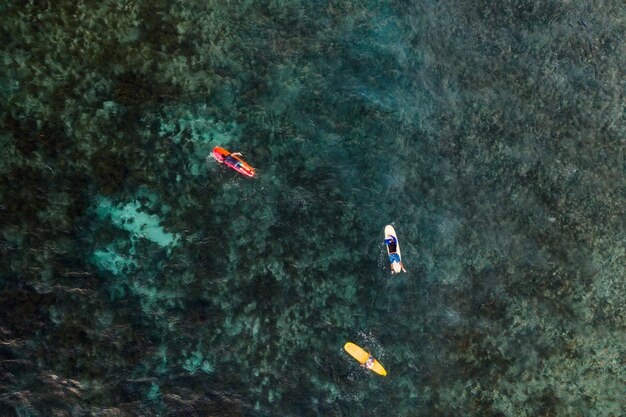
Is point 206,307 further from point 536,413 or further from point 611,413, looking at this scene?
point 611,413

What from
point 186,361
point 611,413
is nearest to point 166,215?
point 186,361

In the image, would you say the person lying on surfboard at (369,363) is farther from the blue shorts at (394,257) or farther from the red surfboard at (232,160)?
the red surfboard at (232,160)

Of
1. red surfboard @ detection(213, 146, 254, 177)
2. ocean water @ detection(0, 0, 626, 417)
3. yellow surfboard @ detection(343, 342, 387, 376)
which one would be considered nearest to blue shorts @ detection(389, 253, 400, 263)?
ocean water @ detection(0, 0, 626, 417)

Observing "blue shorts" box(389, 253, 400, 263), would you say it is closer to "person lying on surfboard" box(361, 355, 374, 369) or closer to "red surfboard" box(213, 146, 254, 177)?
"person lying on surfboard" box(361, 355, 374, 369)

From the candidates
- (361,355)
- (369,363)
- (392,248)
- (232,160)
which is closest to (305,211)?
(232,160)

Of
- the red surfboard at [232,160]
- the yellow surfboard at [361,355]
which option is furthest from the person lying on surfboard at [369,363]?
the red surfboard at [232,160]

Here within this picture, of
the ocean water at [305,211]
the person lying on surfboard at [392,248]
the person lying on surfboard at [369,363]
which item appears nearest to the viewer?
the ocean water at [305,211]
